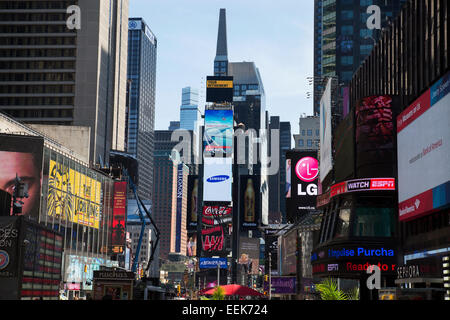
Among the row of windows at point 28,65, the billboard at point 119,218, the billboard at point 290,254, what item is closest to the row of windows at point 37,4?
the row of windows at point 28,65

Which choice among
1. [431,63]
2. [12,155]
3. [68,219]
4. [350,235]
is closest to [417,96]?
[431,63]

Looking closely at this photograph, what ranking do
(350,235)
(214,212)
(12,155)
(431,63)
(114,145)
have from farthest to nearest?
(214,212) < (114,145) < (12,155) < (350,235) < (431,63)

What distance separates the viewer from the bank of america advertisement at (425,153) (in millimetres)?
37750

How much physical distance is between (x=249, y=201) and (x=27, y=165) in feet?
393

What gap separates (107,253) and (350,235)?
66805 millimetres

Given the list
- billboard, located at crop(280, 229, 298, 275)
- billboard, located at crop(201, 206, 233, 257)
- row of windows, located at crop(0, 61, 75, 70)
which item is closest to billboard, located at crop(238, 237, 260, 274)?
billboard, located at crop(201, 206, 233, 257)

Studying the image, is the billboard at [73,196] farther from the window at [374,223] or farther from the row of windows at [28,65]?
the window at [374,223]

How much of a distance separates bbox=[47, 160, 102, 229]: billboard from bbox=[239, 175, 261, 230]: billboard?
307ft

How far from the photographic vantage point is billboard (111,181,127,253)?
109750mm

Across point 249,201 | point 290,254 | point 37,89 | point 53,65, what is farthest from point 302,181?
point 249,201

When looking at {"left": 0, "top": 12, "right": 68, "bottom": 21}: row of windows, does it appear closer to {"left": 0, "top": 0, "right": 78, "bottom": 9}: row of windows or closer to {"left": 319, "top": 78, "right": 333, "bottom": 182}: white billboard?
{"left": 0, "top": 0, "right": 78, "bottom": 9}: row of windows

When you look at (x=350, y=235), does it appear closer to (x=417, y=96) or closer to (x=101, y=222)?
(x=417, y=96)

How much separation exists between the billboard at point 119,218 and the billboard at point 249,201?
85.3 meters

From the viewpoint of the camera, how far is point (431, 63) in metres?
43.1
